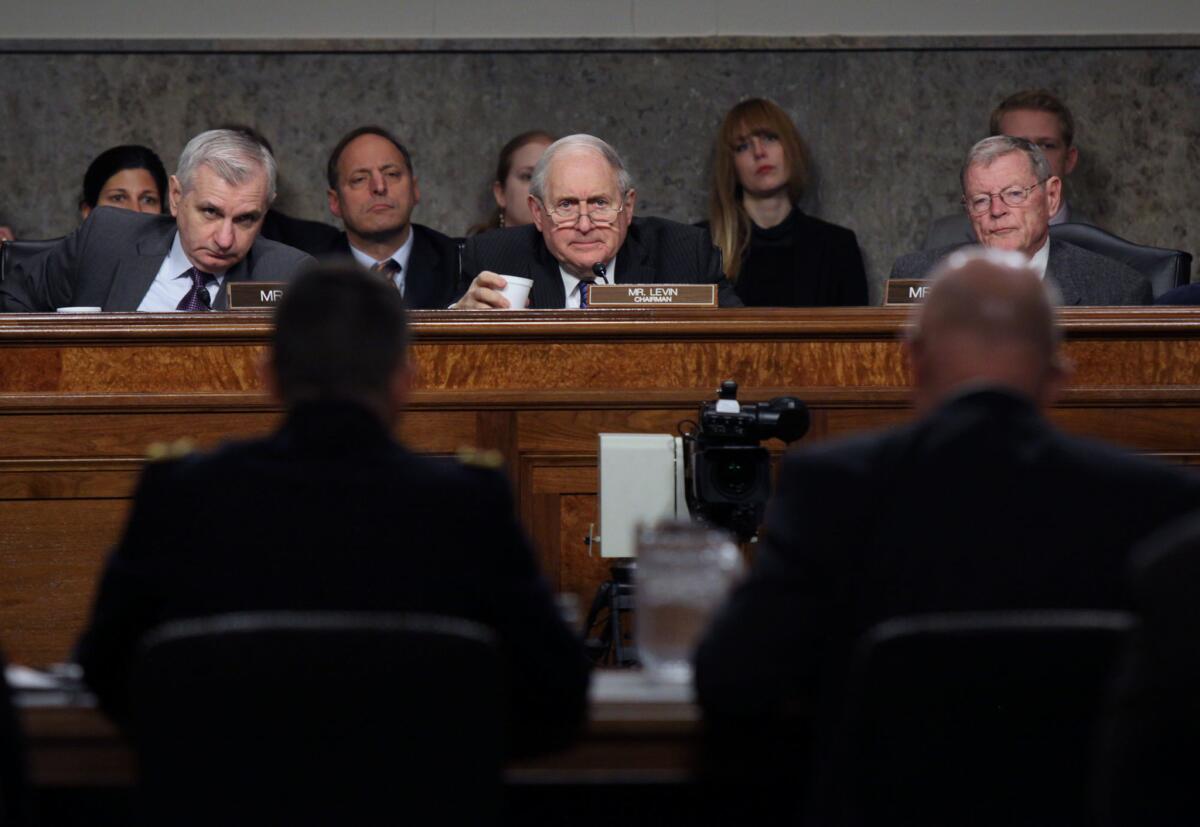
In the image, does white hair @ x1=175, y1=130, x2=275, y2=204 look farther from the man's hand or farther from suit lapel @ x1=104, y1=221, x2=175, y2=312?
the man's hand

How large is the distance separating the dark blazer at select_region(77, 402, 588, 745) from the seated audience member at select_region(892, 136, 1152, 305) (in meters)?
2.88

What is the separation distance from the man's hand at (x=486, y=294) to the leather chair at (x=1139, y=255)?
168cm

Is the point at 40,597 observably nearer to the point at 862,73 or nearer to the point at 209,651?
the point at 209,651

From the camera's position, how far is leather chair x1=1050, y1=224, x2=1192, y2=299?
15.3 ft

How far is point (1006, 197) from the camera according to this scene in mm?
4594

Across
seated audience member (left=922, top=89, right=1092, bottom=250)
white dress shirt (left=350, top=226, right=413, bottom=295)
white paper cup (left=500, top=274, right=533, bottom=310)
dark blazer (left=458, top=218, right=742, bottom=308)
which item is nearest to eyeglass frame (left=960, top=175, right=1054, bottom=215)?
dark blazer (left=458, top=218, right=742, bottom=308)

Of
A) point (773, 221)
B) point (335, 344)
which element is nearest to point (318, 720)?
point (335, 344)

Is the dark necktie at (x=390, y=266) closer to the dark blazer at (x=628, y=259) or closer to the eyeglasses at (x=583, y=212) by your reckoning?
the dark blazer at (x=628, y=259)

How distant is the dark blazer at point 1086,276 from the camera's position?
4.43m

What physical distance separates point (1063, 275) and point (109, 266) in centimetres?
243

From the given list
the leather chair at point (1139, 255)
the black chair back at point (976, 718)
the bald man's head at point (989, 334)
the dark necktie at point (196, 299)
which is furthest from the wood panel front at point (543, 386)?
the black chair back at point (976, 718)

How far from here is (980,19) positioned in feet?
20.6

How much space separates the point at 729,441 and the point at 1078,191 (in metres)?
3.75

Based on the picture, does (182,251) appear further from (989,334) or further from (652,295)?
(989,334)
